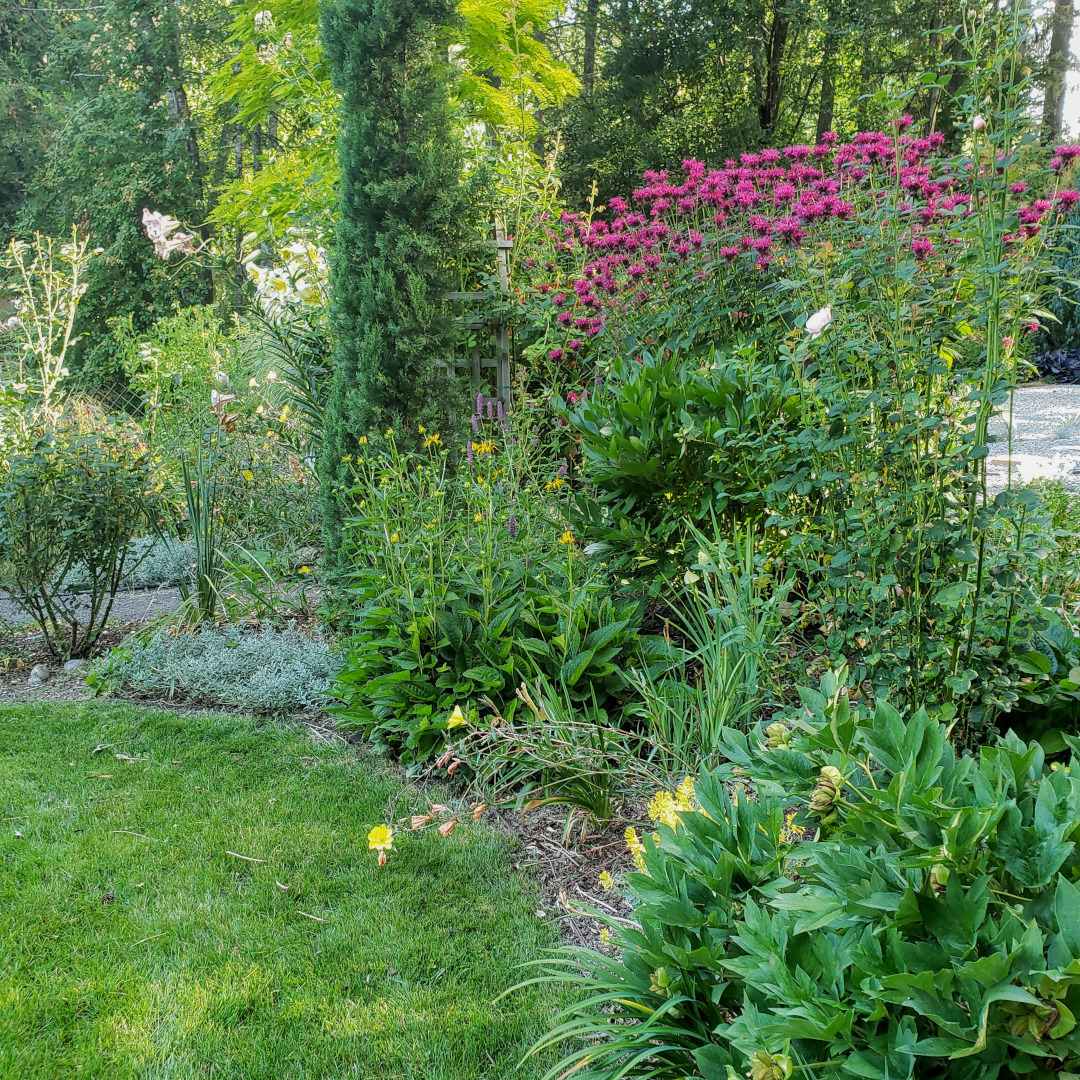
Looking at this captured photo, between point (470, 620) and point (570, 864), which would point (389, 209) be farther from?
point (570, 864)

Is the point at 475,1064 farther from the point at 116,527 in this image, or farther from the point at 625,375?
the point at 116,527

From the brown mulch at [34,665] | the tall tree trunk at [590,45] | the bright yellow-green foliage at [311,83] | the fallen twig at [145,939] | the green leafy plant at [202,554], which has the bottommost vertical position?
the brown mulch at [34,665]

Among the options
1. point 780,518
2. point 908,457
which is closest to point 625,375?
point 780,518

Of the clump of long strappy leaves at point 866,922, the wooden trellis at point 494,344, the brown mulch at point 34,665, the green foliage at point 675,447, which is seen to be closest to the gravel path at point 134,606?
the brown mulch at point 34,665

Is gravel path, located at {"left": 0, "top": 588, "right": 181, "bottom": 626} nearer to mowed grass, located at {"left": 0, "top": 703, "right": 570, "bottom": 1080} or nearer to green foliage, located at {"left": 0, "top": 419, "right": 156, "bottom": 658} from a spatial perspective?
green foliage, located at {"left": 0, "top": 419, "right": 156, "bottom": 658}

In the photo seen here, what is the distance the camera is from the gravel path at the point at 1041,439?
5.03m

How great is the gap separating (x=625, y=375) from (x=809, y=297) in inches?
42.1

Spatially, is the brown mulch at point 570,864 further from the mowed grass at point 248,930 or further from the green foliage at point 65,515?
the green foliage at point 65,515

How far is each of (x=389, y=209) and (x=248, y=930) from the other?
3141 millimetres

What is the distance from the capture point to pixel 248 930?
7.18 feet

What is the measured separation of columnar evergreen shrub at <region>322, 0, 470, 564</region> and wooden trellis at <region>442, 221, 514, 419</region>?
4.05ft

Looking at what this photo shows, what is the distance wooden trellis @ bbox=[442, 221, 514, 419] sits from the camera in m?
5.45

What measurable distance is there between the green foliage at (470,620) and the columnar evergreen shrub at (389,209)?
70 cm

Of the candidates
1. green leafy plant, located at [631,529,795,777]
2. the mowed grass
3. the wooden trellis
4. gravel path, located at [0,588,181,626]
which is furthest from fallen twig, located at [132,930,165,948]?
the wooden trellis
